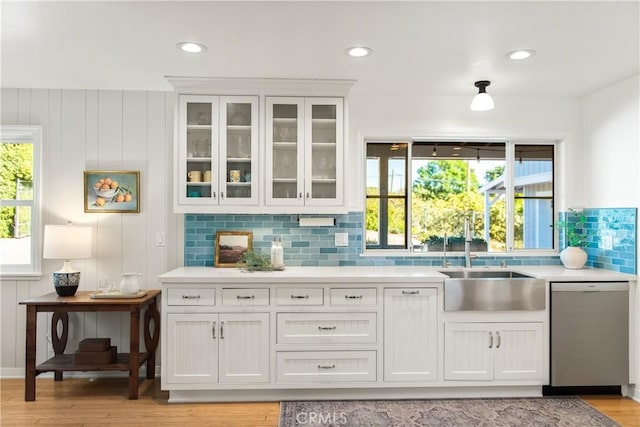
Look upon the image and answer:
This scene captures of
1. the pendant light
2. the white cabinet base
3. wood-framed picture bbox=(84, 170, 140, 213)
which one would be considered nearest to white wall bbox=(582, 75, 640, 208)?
the pendant light

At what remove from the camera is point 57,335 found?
3.75 metres

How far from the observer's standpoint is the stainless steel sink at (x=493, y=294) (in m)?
3.32

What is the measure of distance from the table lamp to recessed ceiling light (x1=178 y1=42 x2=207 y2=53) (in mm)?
1693

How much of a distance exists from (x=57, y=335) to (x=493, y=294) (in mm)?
3442

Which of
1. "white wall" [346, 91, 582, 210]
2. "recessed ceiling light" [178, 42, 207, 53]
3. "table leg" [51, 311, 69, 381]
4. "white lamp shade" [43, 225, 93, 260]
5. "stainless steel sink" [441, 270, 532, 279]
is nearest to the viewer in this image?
"recessed ceiling light" [178, 42, 207, 53]

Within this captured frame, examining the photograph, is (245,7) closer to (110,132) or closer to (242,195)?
(242,195)

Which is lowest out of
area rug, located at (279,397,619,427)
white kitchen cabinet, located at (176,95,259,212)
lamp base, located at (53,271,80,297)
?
area rug, located at (279,397,619,427)

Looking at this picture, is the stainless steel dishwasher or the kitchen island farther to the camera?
the stainless steel dishwasher

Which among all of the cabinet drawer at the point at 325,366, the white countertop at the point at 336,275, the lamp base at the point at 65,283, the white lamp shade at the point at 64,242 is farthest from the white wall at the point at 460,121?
the lamp base at the point at 65,283

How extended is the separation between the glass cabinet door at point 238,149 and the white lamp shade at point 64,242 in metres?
1.14

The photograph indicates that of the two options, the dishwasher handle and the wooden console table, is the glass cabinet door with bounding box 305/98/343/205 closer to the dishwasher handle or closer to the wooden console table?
the wooden console table

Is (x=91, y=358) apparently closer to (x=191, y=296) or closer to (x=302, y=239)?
(x=191, y=296)

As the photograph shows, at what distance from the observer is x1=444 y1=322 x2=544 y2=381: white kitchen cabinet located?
3346 millimetres

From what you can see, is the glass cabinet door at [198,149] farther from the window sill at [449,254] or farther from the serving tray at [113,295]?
the window sill at [449,254]
